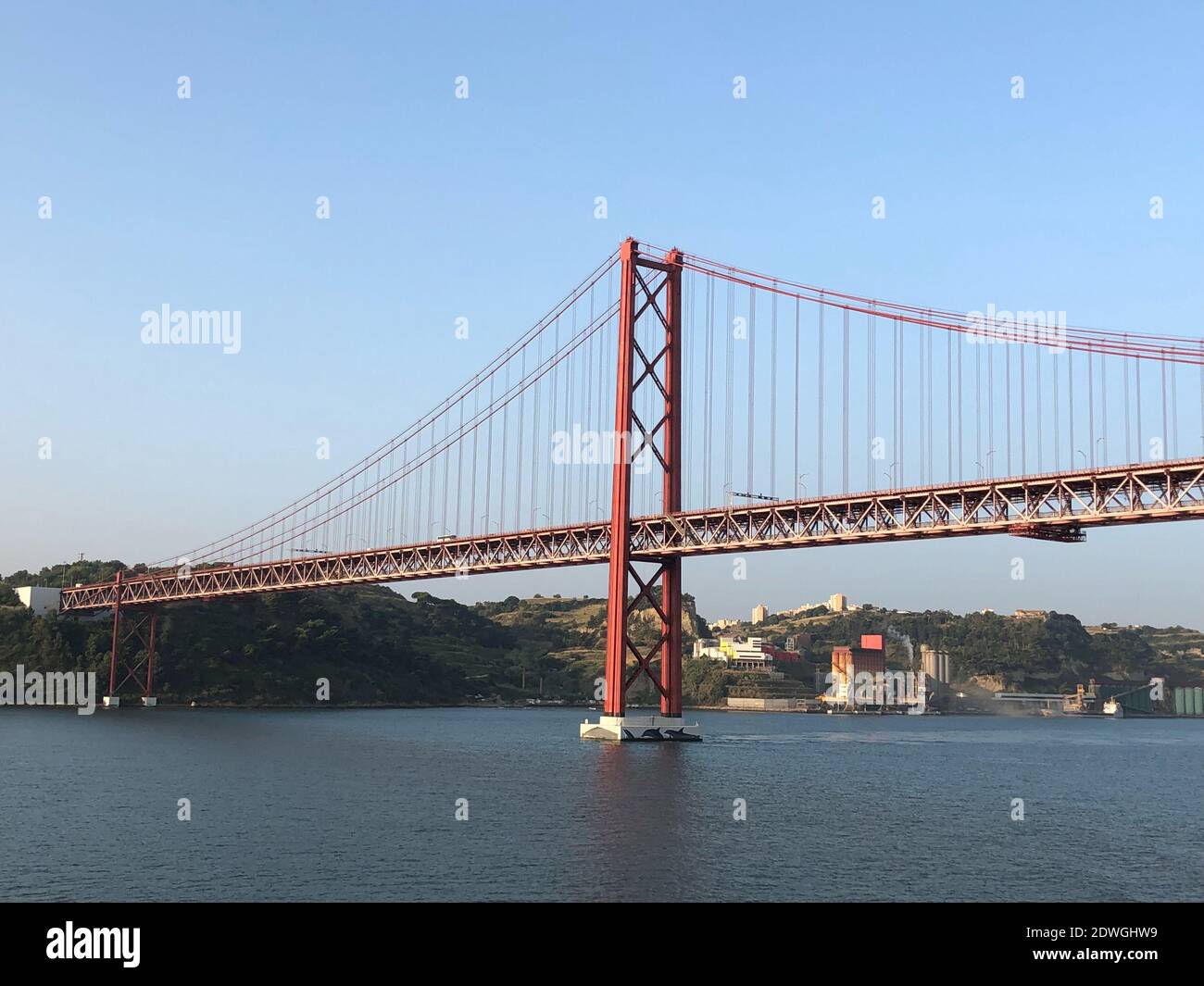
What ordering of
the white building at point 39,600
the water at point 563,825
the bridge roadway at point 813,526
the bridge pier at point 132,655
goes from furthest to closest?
1. the white building at point 39,600
2. the bridge pier at point 132,655
3. the bridge roadway at point 813,526
4. the water at point 563,825

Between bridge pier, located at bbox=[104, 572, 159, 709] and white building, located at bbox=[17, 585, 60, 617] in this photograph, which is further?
white building, located at bbox=[17, 585, 60, 617]

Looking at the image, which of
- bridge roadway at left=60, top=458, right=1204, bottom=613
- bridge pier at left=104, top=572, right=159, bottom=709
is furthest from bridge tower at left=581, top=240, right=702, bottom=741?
bridge pier at left=104, top=572, right=159, bottom=709

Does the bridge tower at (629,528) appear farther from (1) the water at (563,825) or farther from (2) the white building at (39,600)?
(2) the white building at (39,600)

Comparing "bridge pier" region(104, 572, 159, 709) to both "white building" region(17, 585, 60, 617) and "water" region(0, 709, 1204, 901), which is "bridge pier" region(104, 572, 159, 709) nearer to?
"white building" region(17, 585, 60, 617)

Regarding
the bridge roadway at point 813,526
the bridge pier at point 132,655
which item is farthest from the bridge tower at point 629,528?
the bridge pier at point 132,655

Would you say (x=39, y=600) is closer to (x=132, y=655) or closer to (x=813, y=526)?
(x=132, y=655)

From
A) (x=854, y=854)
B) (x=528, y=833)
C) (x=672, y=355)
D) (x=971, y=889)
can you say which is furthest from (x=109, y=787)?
(x=672, y=355)
